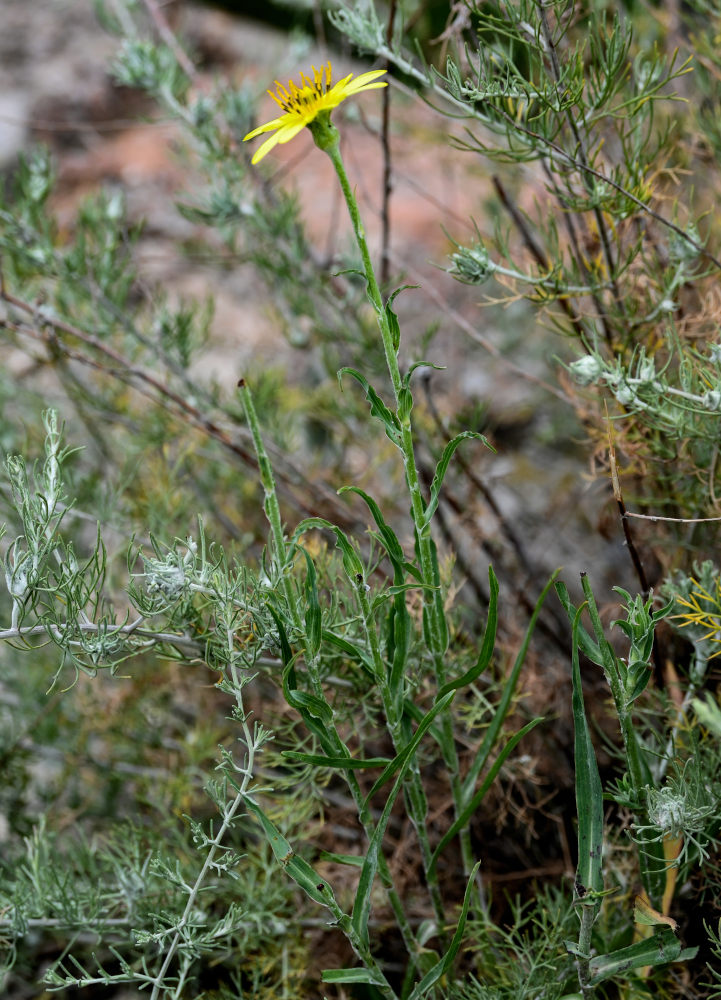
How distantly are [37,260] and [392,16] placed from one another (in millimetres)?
489

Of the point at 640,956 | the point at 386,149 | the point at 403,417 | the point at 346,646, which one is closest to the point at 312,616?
the point at 346,646

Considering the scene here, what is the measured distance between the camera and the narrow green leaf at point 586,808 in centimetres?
56

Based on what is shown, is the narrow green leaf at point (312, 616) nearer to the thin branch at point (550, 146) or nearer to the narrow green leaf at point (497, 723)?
the narrow green leaf at point (497, 723)

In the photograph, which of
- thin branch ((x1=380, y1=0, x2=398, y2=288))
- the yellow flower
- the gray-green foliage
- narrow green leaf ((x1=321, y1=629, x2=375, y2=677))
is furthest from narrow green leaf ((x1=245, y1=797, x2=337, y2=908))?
thin branch ((x1=380, y1=0, x2=398, y2=288))

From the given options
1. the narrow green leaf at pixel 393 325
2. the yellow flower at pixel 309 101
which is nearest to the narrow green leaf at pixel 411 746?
the narrow green leaf at pixel 393 325

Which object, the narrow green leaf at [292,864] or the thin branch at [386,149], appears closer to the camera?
the narrow green leaf at [292,864]

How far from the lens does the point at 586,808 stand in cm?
57

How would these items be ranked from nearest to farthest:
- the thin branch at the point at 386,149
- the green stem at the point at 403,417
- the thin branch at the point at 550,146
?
the green stem at the point at 403,417
the thin branch at the point at 550,146
the thin branch at the point at 386,149

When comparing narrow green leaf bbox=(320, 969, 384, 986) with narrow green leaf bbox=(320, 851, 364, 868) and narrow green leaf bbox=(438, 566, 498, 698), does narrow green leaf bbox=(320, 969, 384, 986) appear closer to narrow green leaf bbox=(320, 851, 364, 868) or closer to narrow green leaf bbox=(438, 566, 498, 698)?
narrow green leaf bbox=(320, 851, 364, 868)

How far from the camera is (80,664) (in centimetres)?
57

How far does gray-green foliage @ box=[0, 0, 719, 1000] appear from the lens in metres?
0.57

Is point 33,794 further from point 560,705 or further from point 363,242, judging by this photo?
point 363,242

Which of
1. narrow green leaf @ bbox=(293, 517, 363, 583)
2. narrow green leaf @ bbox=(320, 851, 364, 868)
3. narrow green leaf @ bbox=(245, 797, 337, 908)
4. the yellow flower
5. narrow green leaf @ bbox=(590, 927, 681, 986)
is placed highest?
the yellow flower

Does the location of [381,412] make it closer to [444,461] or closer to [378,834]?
[444,461]
